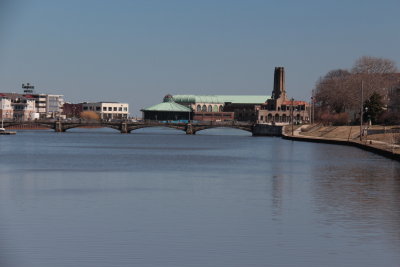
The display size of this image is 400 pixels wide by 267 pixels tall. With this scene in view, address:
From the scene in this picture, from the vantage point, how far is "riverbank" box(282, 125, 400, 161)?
326ft

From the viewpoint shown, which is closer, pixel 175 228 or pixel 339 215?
pixel 175 228

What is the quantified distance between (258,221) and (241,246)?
655 cm

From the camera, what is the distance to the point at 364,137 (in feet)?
454

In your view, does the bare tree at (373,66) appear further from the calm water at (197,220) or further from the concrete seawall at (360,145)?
the calm water at (197,220)

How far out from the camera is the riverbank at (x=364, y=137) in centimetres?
9944

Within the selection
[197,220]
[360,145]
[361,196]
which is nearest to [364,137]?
[360,145]

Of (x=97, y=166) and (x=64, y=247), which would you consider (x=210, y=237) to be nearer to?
(x=64, y=247)

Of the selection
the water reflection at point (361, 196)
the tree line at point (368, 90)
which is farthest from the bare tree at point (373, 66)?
the water reflection at point (361, 196)

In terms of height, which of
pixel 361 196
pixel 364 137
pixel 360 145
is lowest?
pixel 360 145

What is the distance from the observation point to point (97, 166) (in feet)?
250

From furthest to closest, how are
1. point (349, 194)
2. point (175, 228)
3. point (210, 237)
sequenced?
1. point (349, 194)
2. point (175, 228)
3. point (210, 237)

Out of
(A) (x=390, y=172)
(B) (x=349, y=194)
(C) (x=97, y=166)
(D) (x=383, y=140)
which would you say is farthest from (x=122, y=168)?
(D) (x=383, y=140)

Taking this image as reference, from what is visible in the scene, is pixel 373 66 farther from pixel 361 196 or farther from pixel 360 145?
pixel 361 196

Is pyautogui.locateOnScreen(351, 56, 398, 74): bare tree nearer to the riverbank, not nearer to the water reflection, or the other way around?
the riverbank
